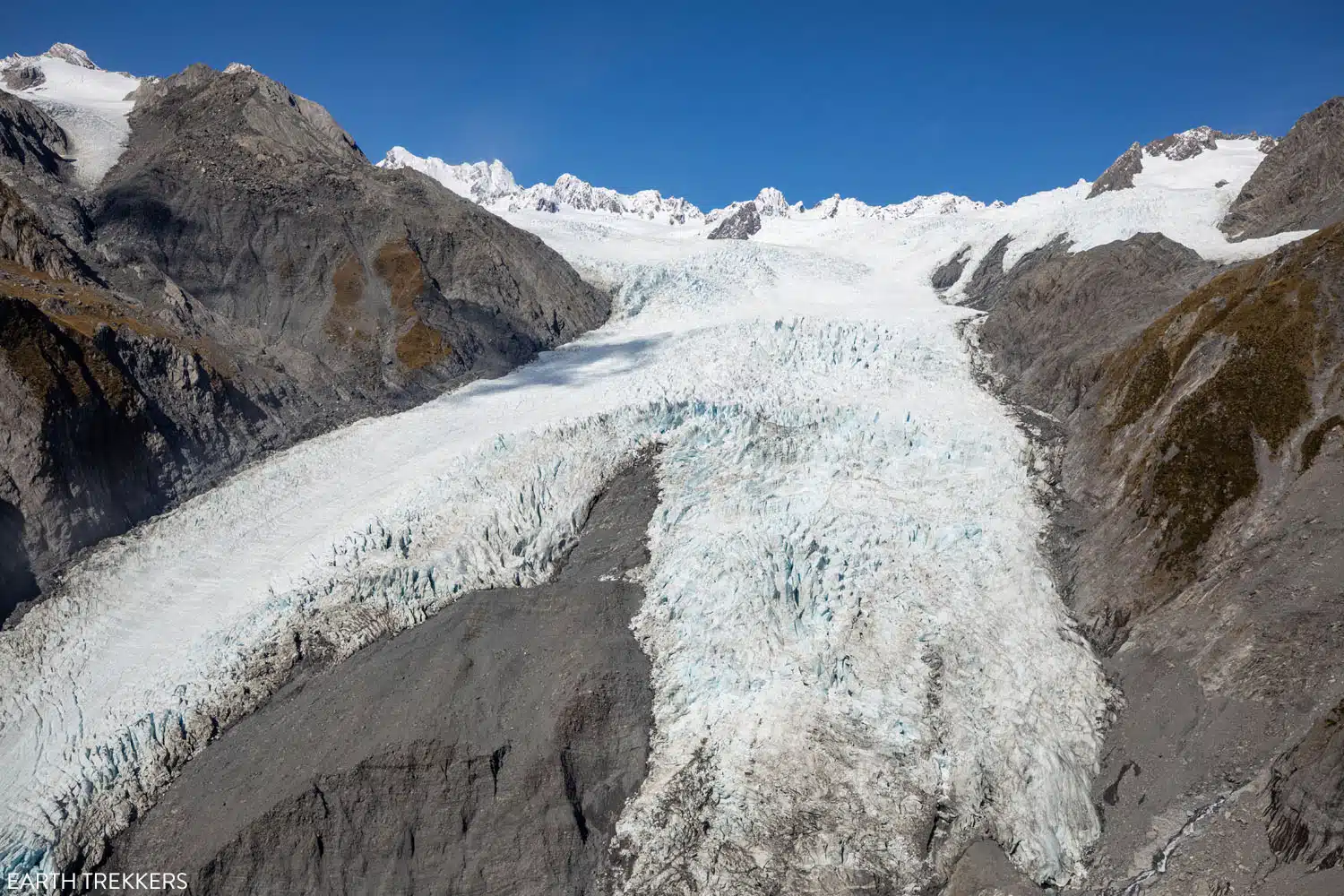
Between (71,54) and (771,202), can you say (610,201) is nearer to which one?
(771,202)

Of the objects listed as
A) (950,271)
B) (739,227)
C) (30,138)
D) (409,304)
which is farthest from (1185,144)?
(30,138)

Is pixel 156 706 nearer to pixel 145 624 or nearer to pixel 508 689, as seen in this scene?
pixel 145 624

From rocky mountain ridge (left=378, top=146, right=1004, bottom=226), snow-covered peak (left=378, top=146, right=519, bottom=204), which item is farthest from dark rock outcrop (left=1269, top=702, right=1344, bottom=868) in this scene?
snow-covered peak (left=378, top=146, right=519, bottom=204)

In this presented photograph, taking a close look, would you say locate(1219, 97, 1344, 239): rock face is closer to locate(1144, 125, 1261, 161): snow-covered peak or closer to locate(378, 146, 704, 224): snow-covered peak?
locate(1144, 125, 1261, 161): snow-covered peak

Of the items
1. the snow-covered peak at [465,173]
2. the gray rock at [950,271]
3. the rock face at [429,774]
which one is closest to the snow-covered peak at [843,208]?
the snow-covered peak at [465,173]

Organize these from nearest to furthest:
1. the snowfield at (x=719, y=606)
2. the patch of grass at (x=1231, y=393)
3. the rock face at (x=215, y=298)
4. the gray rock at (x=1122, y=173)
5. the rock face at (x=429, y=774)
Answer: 1. the rock face at (x=429, y=774)
2. the snowfield at (x=719, y=606)
3. the patch of grass at (x=1231, y=393)
4. the rock face at (x=215, y=298)
5. the gray rock at (x=1122, y=173)

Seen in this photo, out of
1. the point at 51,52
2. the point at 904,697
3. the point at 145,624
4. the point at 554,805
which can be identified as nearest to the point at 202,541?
the point at 145,624

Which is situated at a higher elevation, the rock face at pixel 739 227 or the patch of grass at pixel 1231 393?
the rock face at pixel 739 227

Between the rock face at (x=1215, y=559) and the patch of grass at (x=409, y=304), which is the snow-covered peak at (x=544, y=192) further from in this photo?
the rock face at (x=1215, y=559)
